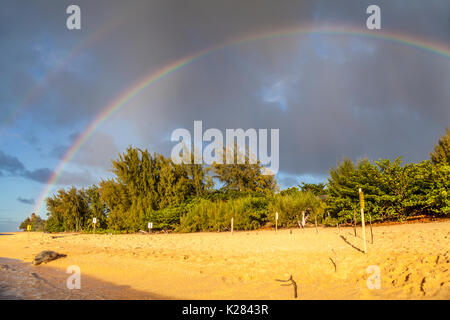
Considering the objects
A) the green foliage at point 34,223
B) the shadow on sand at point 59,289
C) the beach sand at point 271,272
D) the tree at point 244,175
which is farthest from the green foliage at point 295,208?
the green foliage at point 34,223

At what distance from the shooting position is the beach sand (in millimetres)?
6504

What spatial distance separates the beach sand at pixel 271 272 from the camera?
6.50m

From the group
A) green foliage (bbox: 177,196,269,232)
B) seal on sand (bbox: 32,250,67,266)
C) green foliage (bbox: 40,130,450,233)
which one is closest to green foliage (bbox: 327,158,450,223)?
green foliage (bbox: 40,130,450,233)

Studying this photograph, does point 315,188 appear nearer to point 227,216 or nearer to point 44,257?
point 227,216

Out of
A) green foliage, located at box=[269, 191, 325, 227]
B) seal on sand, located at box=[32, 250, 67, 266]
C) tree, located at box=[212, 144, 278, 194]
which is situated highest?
tree, located at box=[212, 144, 278, 194]

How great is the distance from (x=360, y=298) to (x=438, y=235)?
634 centimetres

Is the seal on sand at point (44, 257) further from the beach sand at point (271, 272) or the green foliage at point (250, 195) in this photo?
the green foliage at point (250, 195)

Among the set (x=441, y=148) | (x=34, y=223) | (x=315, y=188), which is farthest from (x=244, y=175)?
(x=34, y=223)

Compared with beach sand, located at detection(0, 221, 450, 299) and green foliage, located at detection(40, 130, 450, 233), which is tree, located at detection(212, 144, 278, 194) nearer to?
green foliage, located at detection(40, 130, 450, 233)

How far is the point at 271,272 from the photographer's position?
8445mm

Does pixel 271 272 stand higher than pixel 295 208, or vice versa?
pixel 295 208

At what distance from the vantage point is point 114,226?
2872 centimetres
